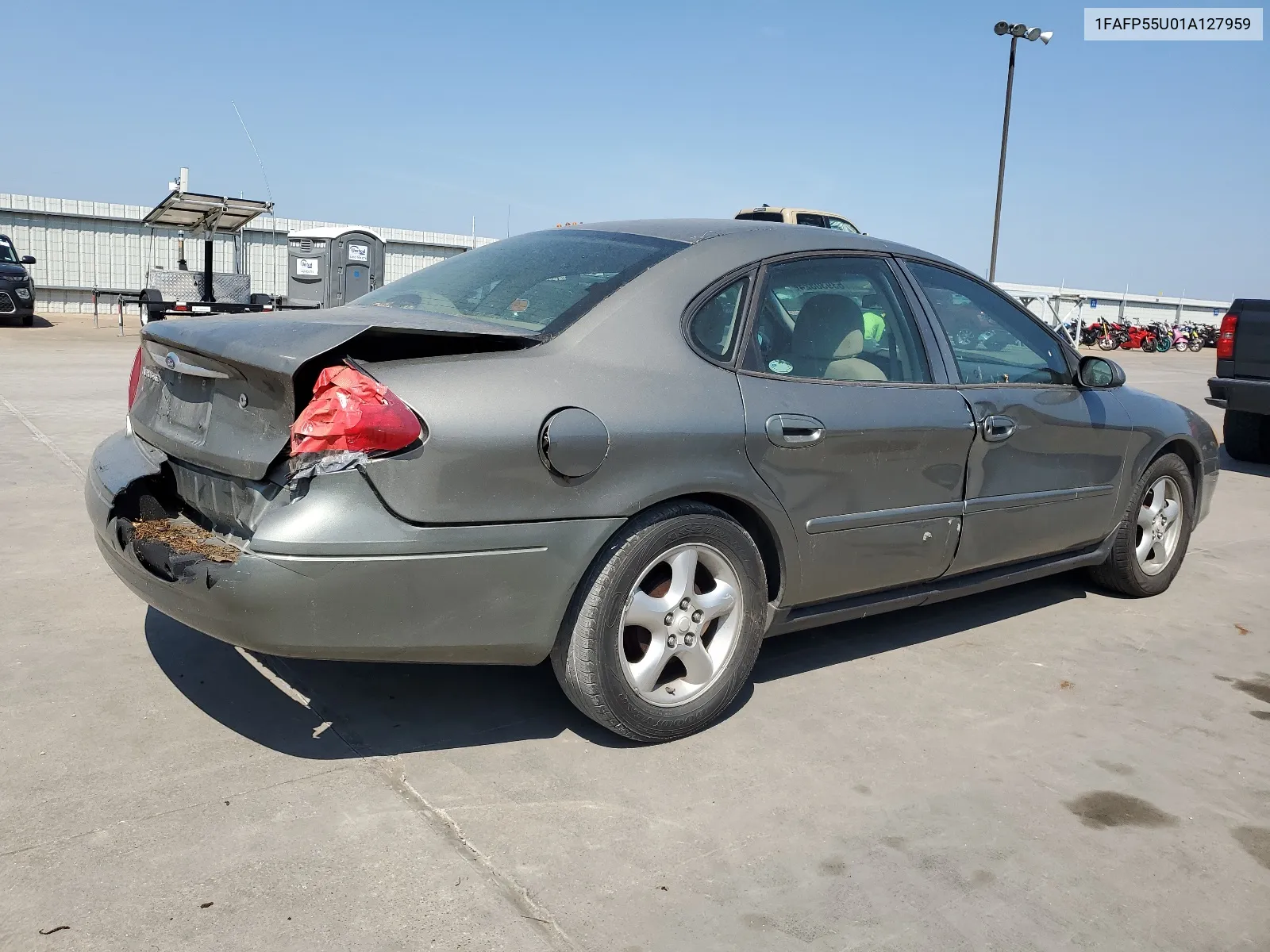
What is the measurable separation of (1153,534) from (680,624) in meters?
2.99

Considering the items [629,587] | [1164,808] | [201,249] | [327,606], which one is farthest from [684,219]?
[201,249]

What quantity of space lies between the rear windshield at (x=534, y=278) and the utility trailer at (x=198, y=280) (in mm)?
12741

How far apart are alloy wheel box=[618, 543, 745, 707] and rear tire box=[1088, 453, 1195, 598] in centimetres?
250

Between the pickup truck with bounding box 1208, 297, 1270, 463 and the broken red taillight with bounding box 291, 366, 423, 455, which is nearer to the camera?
the broken red taillight with bounding box 291, 366, 423, 455

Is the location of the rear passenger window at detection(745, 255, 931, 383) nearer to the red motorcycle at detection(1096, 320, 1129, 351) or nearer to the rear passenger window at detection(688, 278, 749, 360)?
the rear passenger window at detection(688, 278, 749, 360)

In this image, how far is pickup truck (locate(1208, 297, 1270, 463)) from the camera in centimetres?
919

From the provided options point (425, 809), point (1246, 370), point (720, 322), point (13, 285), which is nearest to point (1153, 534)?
point (720, 322)

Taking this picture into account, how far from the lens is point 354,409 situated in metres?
2.65

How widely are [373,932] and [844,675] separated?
7.01 feet

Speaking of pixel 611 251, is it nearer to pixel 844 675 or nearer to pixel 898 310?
pixel 898 310

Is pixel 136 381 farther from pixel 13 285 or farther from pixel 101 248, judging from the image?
pixel 101 248

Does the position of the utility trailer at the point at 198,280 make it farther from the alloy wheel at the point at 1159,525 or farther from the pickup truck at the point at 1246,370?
the alloy wheel at the point at 1159,525

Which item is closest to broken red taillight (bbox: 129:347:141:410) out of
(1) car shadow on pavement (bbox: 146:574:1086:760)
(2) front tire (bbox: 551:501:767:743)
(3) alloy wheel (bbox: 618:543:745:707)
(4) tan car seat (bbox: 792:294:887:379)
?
(1) car shadow on pavement (bbox: 146:574:1086:760)

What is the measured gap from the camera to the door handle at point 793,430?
3.35 metres
